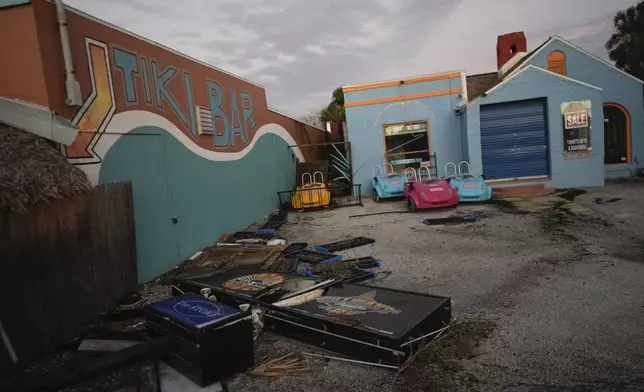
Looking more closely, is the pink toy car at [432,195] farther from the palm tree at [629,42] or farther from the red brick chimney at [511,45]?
the palm tree at [629,42]

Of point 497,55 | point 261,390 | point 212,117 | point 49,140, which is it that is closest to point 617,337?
point 261,390

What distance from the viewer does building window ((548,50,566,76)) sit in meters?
16.8

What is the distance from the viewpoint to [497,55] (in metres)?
21.0

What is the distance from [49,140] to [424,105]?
12.8 m

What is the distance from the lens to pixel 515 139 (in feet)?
46.0

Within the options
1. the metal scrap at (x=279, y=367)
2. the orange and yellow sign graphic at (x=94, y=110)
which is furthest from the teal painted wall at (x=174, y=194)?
the metal scrap at (x=279, y=367)

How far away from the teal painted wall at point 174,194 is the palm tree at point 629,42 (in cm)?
2898

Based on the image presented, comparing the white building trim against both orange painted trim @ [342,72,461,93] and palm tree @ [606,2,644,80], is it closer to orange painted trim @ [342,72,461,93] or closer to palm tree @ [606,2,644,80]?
orange painted trim @ [342,72,461,93]

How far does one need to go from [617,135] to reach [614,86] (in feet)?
5.96

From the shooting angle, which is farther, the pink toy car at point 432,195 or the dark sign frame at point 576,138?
the dark sign frame at point 576,138

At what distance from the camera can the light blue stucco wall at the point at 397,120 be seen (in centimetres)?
1544

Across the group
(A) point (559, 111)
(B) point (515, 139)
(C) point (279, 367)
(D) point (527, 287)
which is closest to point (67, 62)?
(C) point (279, 367)

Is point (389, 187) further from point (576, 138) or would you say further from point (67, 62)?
point (67, 62)

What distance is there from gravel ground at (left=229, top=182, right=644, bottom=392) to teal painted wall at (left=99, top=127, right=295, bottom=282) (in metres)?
1.52
